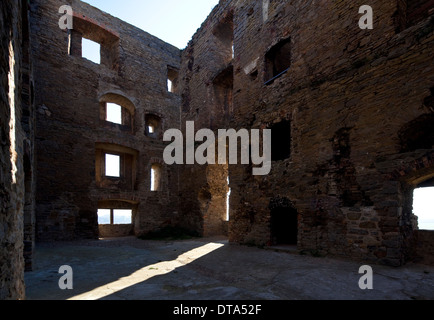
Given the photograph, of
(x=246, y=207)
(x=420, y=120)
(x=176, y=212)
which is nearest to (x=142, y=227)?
(x=176, y=212)

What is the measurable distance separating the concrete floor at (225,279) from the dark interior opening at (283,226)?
52.7 inches

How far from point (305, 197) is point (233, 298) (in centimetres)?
382

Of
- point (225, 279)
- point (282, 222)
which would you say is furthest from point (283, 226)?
point (225, 279)

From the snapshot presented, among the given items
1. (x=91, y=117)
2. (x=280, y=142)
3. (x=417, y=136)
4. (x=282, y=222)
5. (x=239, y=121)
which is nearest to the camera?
(x=417, y=136)

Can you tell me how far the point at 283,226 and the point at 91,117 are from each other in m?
9.37

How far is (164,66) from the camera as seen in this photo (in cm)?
1434

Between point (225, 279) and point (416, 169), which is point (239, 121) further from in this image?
point (225, 279)

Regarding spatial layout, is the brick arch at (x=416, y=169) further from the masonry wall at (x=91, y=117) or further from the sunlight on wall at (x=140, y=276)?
the masonry wall at (x=91, y=117)

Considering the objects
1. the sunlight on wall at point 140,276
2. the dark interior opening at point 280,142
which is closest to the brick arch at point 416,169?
the dark interior opening at point 280,142

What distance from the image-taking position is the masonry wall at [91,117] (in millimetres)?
9852

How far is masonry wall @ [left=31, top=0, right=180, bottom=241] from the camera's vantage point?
9.85 m

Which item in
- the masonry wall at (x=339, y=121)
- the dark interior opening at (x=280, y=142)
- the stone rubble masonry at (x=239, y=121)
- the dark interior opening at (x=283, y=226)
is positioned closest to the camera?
the stone rubble masonry at (x=239, y=121)

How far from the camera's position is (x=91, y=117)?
36.6 feet

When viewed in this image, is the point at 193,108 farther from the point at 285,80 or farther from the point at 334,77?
the point at 334,77
